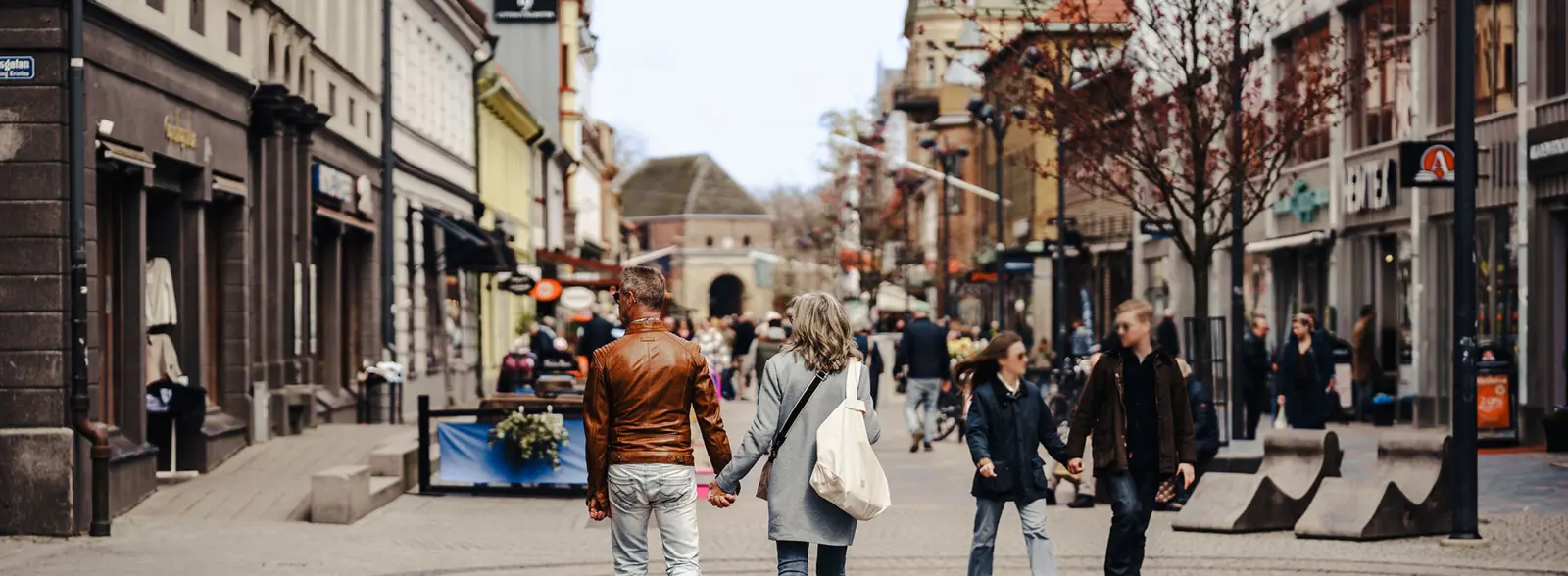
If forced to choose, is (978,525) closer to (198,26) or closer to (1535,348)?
(198,26)

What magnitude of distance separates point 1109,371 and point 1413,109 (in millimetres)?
19036

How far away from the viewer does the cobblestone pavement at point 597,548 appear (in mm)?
13070

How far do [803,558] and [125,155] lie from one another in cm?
949

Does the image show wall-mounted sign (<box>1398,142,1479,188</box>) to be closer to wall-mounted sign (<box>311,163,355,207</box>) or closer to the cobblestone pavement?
the cobblestone pavement

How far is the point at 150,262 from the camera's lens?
18922 millimetres

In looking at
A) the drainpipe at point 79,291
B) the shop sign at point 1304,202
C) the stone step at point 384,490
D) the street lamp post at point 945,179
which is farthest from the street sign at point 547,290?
the drainpipe at point 79,291

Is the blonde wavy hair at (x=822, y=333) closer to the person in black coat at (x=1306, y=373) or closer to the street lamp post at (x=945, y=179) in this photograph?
the person in black coat at (x=1306, y=373)

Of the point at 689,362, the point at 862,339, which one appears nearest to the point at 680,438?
the point at 689,362

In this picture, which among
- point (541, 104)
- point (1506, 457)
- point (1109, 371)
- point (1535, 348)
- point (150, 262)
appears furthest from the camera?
point (541, 104)

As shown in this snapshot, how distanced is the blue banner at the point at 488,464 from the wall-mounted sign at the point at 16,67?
4992 mm

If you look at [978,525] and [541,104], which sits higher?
[541,104]

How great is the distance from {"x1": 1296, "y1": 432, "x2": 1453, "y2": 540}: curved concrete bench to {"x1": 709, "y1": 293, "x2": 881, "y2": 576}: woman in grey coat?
6.40m

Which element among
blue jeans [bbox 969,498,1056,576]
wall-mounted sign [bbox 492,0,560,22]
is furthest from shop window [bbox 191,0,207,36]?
wall-mounted sign [bbox 492,0,560,22]


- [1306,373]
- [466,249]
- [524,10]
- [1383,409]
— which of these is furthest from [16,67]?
[524,10]
